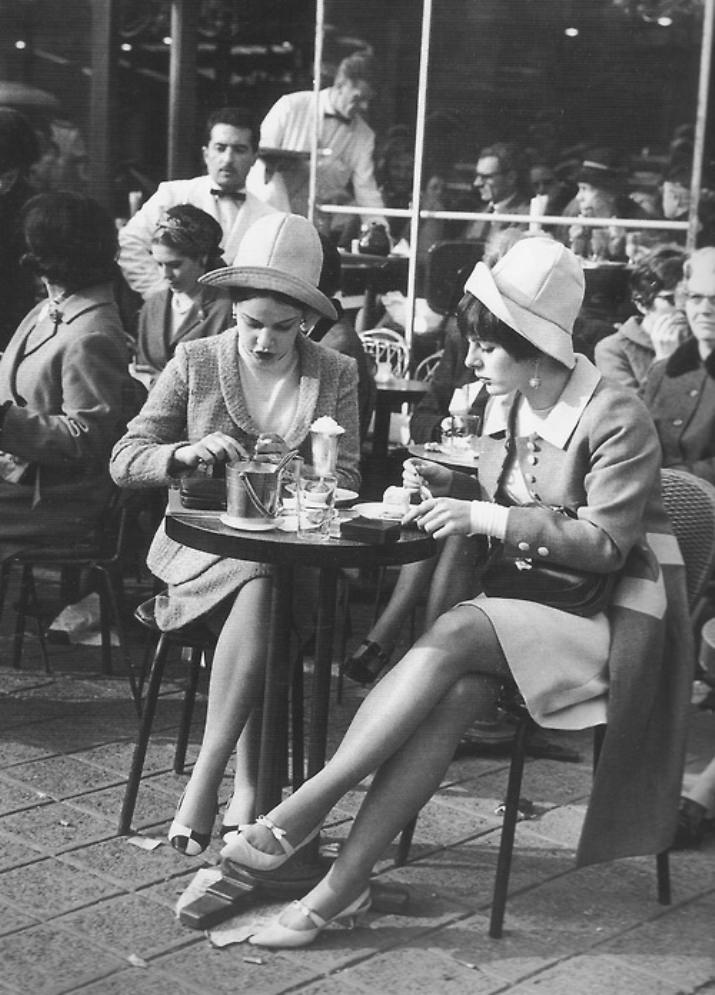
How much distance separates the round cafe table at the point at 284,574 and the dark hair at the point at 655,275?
11.2 ft

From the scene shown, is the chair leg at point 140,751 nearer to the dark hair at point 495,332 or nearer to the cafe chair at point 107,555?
the cafe chair at point 107,555

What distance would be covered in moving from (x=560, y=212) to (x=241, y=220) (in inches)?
67.1

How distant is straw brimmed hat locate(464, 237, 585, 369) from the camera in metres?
3.62

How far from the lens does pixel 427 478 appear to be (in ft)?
12.4

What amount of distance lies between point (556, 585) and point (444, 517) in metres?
0.30

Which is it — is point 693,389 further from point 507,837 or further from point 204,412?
point 507,837

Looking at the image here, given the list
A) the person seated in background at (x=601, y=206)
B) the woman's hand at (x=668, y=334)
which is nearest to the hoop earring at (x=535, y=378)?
the woman's hand at (x=668, y=334)

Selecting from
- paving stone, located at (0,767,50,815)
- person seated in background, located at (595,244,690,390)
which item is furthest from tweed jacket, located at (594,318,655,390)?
paving stone, located at (0,767,50,815)

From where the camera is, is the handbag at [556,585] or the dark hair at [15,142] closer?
the handbag at [556,585]

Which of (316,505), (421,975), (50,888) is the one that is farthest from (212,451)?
(421,975)

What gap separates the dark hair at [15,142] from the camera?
6371mm

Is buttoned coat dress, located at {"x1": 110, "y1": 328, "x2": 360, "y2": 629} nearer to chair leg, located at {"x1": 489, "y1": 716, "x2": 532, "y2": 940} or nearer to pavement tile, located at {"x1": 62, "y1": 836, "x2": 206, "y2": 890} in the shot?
pavement tile, located at {"x1": 62, "y1": 836, "x2": 206, "y2": 890}

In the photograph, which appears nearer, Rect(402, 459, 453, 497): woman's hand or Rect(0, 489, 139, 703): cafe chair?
Rect(402, 459, 453, 497): woman's hand

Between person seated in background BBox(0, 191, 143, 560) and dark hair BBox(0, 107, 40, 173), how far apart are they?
1.39m
